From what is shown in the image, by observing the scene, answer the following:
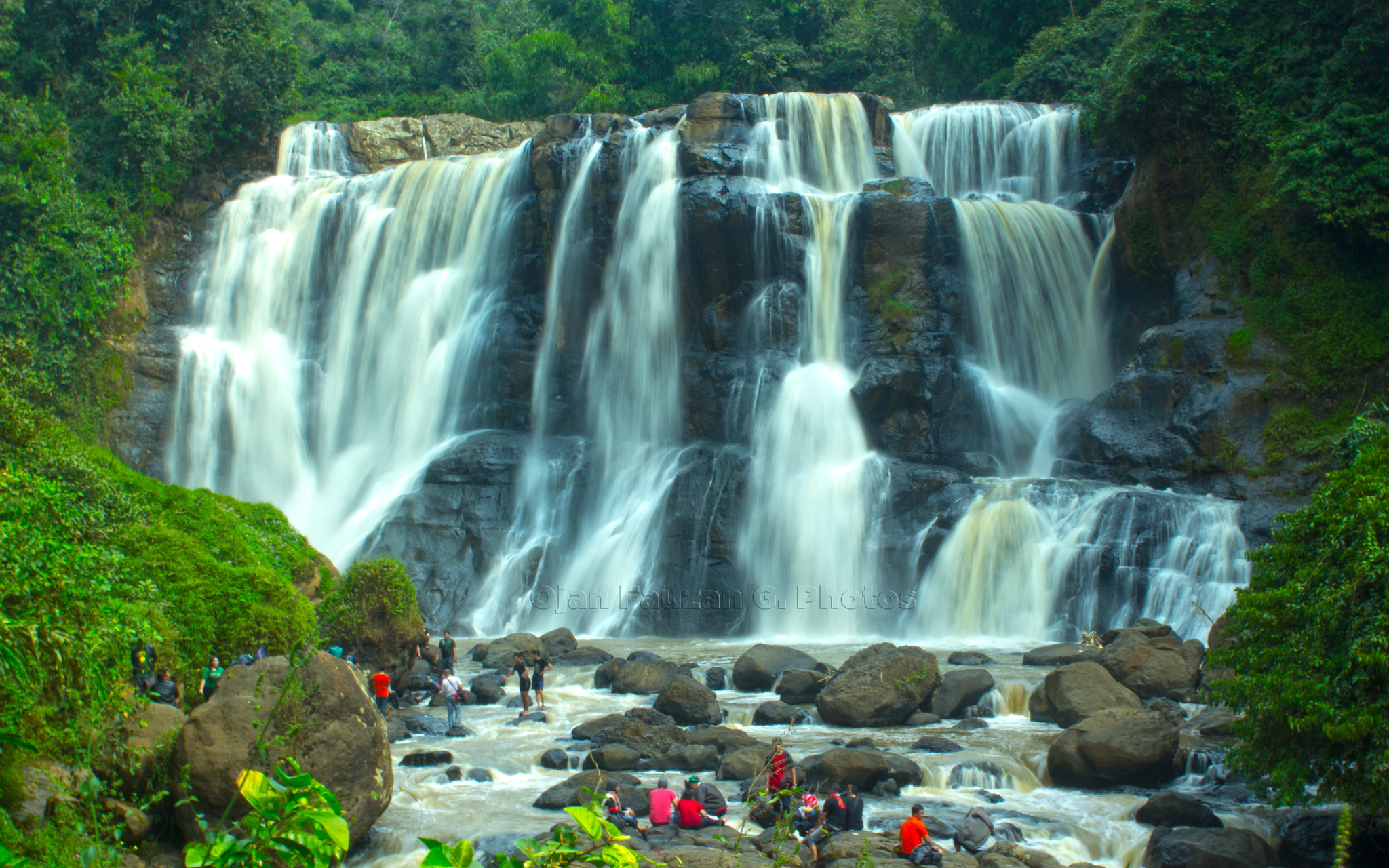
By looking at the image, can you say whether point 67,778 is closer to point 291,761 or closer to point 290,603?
point 291,761

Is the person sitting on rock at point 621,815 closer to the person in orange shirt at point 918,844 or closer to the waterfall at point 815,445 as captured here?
the person in orange shirt at point 918,844

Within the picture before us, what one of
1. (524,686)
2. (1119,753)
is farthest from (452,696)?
(1119,753)

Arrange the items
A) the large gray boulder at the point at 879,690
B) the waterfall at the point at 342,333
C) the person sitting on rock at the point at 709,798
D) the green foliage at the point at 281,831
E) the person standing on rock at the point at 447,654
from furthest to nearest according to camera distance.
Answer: the waterfall at the point at 342,333 → the person standing on rock at the point at 447,654 → the large gray boulder at the point at 879,690 → the person sitting on rock at the point at 709,798 → the green foliage at the point at 281,831

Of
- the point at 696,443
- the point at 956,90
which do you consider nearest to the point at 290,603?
the point at 696,443

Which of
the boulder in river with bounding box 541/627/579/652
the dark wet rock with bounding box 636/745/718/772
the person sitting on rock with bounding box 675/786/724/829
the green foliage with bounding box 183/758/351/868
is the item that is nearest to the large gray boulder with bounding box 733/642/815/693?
the boulder in river with bounding box 541/627/579/652

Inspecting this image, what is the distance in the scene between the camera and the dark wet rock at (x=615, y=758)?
14.6m

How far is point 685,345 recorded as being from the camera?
3241 cm

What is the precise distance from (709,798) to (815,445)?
1746 cm

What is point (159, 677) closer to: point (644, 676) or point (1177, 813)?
point (644, 676)

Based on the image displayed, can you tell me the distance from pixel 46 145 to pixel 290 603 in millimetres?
25218

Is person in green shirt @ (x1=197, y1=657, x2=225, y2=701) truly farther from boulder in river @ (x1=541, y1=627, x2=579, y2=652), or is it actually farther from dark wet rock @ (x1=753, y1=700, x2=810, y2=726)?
dark wet rock @ (x1=753, y1=700, x2=810, y2=726)

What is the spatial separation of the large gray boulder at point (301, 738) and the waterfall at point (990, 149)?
29.6 m

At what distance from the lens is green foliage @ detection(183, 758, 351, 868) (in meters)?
2.59

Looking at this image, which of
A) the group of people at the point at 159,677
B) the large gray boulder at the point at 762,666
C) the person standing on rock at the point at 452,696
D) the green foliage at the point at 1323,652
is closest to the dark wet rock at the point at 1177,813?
the green foliage at the point at 1323,652
